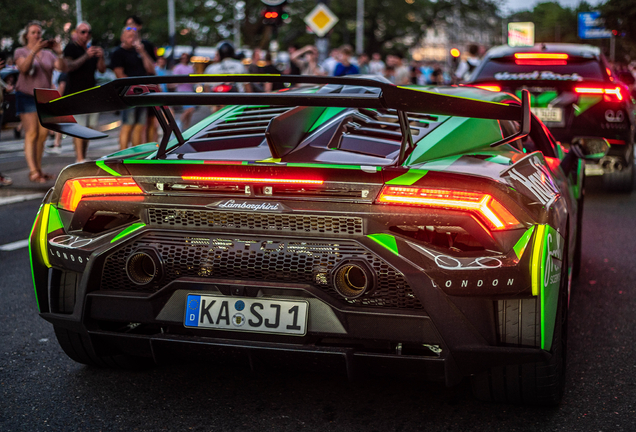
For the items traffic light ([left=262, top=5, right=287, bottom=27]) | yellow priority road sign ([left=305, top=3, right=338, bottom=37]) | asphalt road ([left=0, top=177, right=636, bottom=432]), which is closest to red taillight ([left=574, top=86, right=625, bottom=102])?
asphalt road ([left=0, top=177, right=636, bottom=432])

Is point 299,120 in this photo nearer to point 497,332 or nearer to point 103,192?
point 103,192

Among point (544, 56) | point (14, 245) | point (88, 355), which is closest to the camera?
point (88, 355)

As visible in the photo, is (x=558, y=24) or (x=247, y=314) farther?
(x=558, y=24)

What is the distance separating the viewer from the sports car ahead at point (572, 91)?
323 inches

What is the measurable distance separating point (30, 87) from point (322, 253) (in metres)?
7.99

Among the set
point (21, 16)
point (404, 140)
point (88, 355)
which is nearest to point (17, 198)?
point (88, 355)

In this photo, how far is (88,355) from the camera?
326 cm

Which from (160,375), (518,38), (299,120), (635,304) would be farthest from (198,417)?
(518,38)

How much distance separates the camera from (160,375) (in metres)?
3.40

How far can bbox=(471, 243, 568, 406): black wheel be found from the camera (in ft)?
8.69

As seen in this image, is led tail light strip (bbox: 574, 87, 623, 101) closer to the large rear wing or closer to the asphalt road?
the asphalt road

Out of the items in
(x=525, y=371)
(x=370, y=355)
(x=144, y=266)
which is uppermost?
(x=144, y=266)

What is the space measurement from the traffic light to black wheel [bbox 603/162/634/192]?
10.0 metres

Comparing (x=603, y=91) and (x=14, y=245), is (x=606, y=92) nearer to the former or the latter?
(x=603, y=91)
